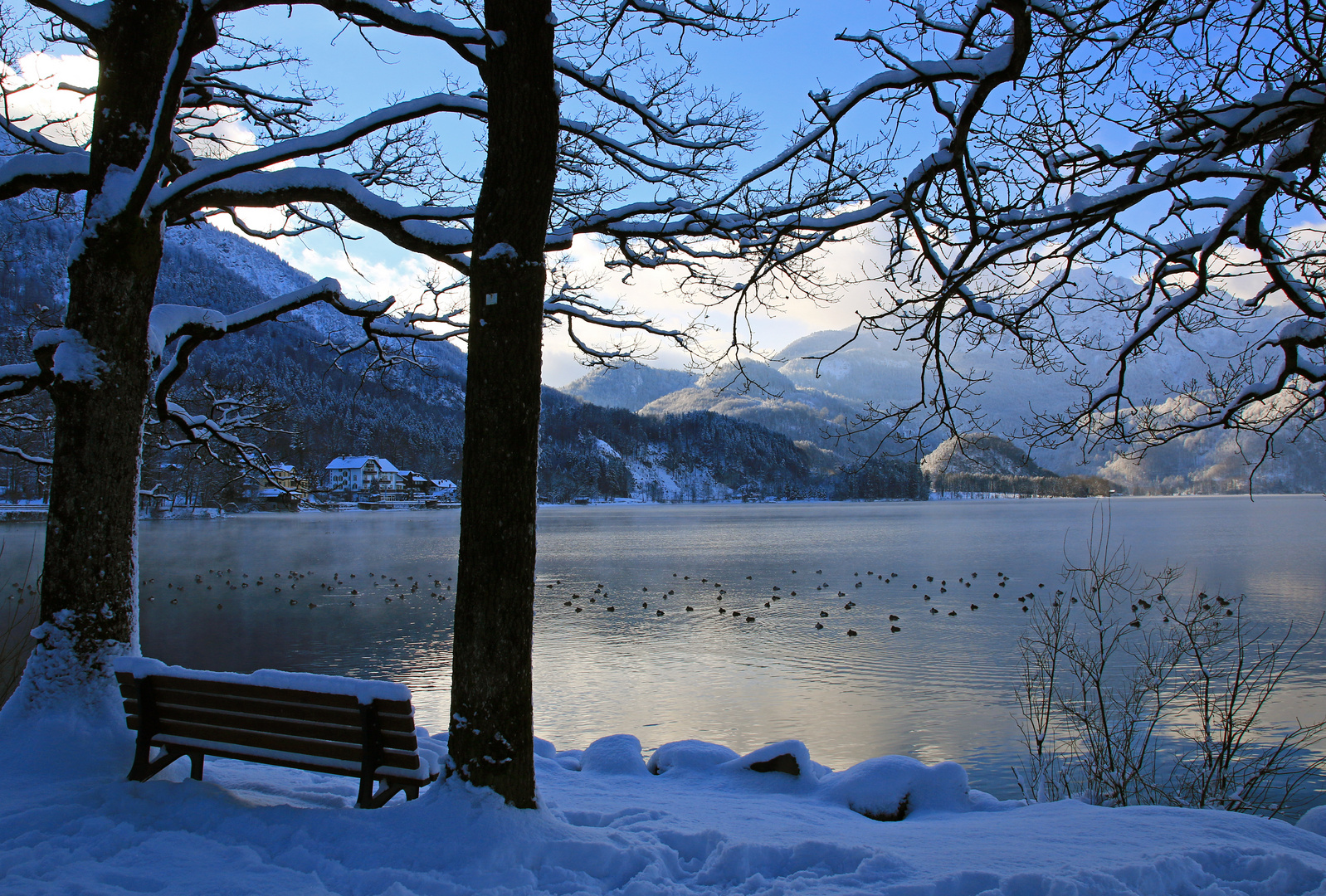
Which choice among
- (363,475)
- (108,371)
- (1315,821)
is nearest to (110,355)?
(108,371)

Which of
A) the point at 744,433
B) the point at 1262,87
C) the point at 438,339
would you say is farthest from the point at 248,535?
the point at 744,433

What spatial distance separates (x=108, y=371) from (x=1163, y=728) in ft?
41.1

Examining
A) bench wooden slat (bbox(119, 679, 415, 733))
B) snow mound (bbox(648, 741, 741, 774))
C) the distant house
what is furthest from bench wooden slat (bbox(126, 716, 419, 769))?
the distant house

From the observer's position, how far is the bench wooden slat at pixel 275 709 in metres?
4.19

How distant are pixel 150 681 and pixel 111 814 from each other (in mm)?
864

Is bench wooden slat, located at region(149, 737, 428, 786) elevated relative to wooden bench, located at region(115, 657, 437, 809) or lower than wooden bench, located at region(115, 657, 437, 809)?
lower

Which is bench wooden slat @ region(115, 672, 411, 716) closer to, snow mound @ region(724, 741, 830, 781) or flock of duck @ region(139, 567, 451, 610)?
snow mound @ region(724, 741, 830, 781)

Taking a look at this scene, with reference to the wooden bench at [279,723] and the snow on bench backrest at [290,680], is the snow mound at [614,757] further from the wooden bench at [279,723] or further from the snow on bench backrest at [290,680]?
the snow on bench backrest at [290,680]

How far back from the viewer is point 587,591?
24.7m

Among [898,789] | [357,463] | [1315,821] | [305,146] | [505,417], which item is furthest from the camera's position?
[357,463]

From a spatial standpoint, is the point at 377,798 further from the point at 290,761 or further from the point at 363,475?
the point at 363,475

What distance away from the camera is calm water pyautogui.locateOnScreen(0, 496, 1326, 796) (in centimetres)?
1092

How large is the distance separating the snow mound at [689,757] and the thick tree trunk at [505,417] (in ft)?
10.5

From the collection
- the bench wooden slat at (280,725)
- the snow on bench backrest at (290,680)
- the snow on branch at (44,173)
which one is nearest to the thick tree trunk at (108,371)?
the snow on branch at (44,173)
